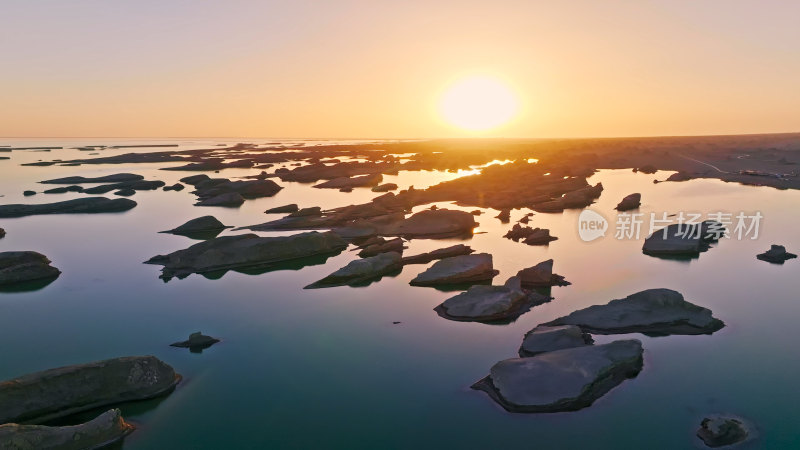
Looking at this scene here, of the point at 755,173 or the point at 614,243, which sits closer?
the point at 614,243

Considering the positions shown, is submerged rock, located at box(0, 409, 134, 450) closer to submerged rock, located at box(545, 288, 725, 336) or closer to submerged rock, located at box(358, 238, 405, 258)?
submerged rock, located at box(545, 288, 725, 336)

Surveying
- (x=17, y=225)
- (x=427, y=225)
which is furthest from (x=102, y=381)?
(x=17, y=225)

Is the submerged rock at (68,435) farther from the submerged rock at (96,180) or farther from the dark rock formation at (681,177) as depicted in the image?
the dark rock formation at (681,177)

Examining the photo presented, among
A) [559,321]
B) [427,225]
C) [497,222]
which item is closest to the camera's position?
[559,321]

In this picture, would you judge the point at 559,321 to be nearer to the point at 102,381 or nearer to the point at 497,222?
the point at 102,381

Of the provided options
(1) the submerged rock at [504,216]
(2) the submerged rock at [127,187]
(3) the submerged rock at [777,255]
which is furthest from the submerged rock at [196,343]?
(2) the submerged rock at [127,187]

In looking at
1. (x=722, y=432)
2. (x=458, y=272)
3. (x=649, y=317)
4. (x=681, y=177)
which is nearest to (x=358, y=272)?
(x=458, y=272)
